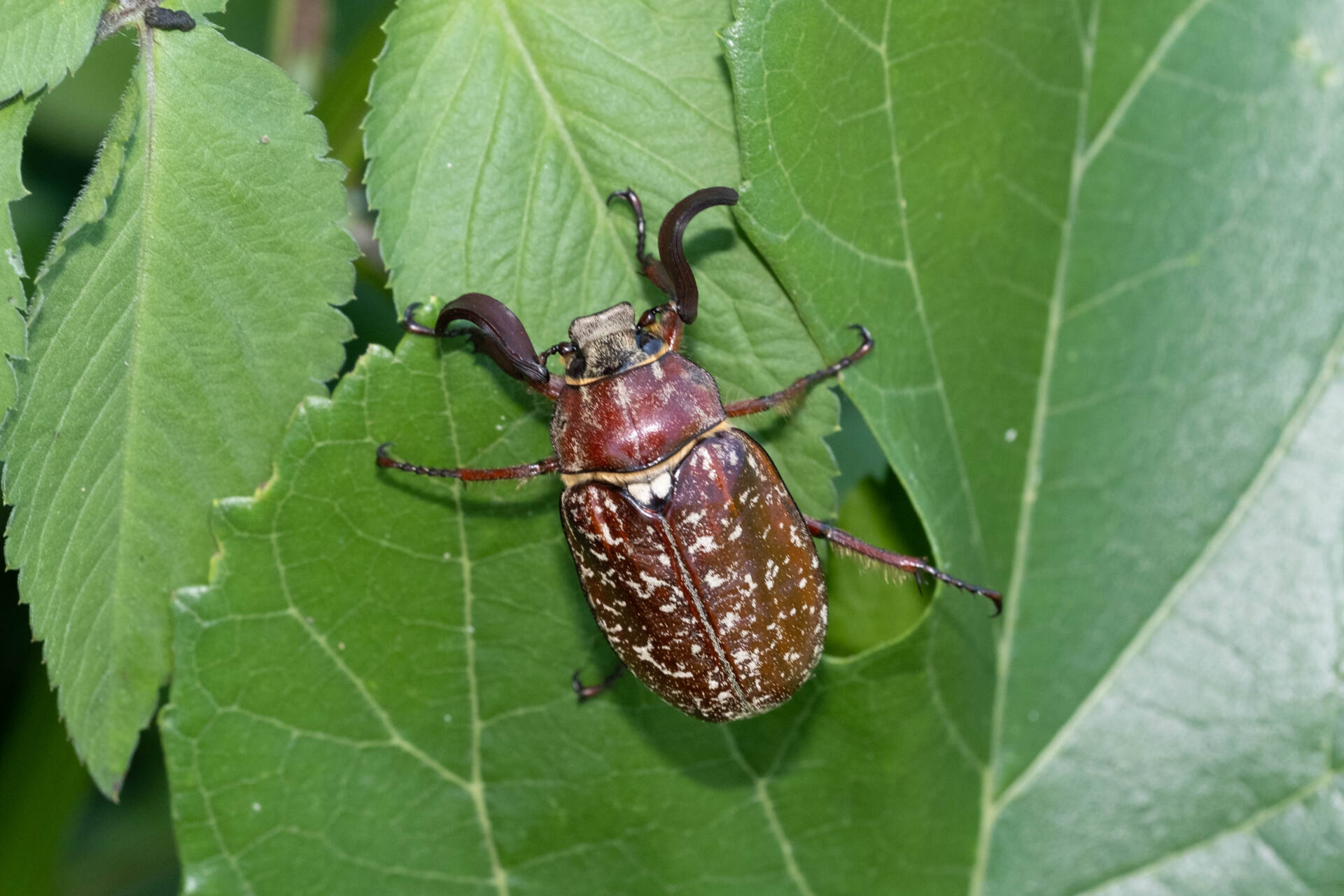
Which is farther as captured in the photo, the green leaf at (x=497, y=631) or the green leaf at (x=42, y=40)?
the green leaf at (x=497, y=631)

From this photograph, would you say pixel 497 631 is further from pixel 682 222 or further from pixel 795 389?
pixel 682 222

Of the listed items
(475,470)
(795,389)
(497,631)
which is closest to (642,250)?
(795,389)

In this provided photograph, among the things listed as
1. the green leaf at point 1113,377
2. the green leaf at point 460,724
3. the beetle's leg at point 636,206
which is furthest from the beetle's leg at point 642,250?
the green leaf at point 460,724

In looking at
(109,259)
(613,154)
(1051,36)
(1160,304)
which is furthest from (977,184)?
(109,259)

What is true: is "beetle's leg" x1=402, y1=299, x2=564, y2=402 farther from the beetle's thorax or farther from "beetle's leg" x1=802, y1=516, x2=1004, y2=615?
"beetle's leg" x1=802, y1=516, x2=1004, y2=615

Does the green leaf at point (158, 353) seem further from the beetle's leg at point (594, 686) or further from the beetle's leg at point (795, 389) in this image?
the beetle's leg at point (795, 389)

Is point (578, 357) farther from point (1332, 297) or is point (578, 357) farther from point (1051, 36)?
point (1332, 297)
